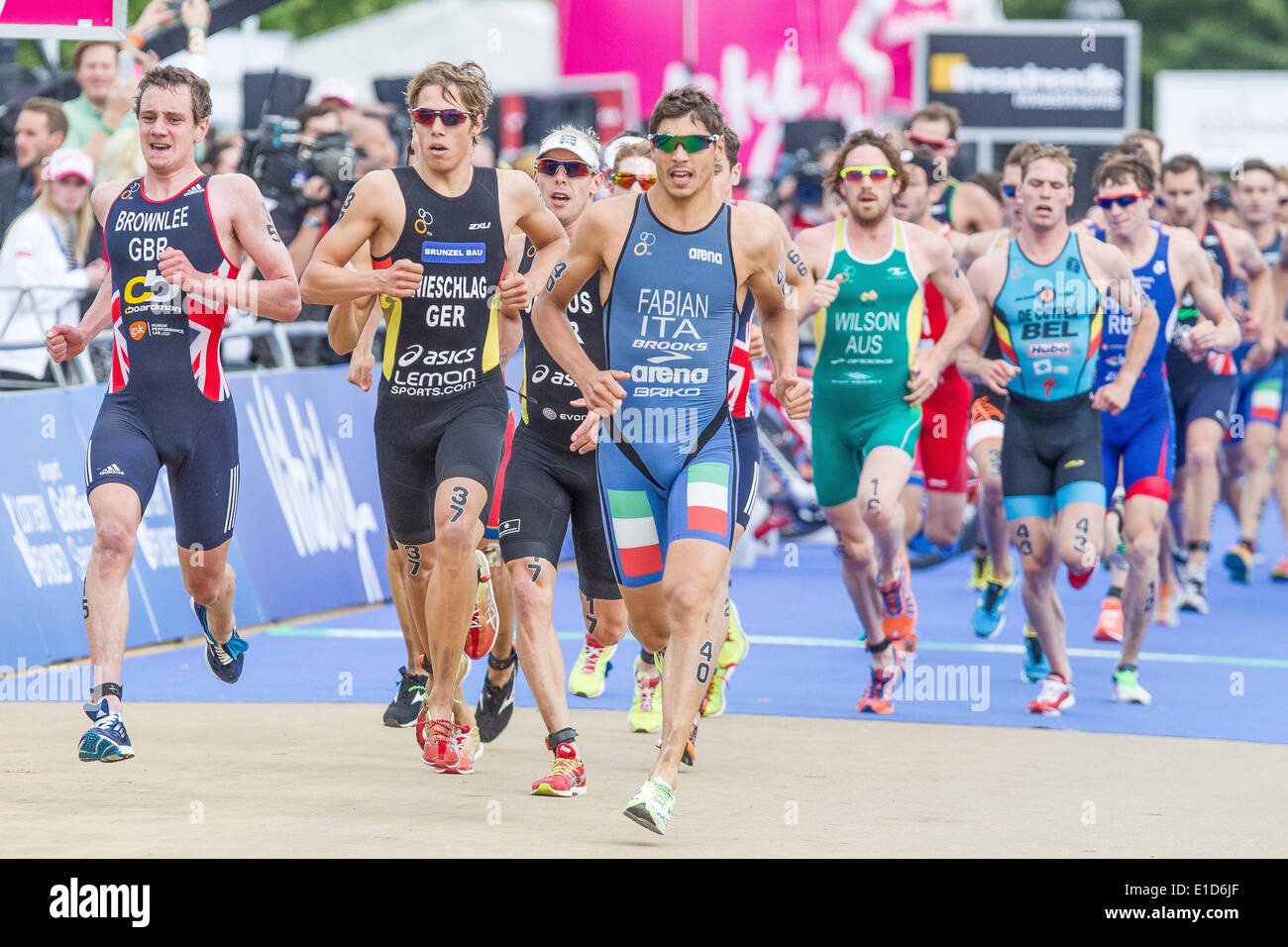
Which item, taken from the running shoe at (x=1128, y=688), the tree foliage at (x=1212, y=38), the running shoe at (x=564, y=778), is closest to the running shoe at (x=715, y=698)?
the running shoe at (x=564, y=778)

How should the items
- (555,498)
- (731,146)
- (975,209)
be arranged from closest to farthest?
(555,498)
(731,146)
(975,209)

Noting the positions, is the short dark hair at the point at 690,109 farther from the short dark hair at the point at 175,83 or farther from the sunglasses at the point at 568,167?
the short dark hair at the point at 175,83

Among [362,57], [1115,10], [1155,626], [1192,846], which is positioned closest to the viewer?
[1192,846]

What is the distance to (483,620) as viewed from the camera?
865 cm

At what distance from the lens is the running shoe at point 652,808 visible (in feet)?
21.5

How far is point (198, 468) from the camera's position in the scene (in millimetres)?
8344

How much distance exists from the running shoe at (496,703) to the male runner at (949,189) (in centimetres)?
530

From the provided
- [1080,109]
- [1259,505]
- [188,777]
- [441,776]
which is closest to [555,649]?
[441,776]

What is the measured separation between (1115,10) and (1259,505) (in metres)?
17.5

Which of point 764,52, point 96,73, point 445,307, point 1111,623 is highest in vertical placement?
point 764,52

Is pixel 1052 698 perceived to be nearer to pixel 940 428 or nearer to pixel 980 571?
pixel 940 428

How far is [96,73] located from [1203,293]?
7222 mm

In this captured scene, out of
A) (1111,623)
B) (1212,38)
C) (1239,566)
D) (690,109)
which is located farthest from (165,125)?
(1212,38)

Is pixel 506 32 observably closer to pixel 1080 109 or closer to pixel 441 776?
pixel 1080 109
